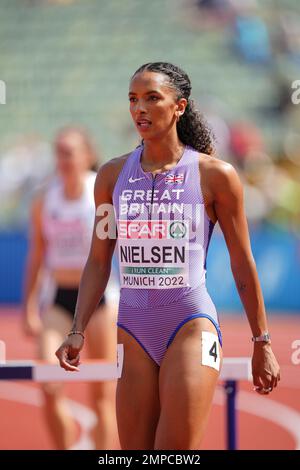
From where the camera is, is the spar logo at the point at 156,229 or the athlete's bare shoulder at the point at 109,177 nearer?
the spar logo at the point at 156,229

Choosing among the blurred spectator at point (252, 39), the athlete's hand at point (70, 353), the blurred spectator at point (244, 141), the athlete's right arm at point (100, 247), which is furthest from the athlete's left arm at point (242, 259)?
the blurred spectator at point (252, 39)

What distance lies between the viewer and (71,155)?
7.12 metres

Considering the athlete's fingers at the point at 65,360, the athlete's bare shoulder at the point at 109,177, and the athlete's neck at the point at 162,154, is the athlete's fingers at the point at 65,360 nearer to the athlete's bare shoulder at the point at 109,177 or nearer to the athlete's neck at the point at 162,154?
the athlete's bare shoulder at the point at 109,177

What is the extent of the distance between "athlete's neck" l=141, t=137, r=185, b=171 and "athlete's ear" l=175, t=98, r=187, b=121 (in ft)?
0.40

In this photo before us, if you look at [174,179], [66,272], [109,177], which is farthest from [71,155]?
[174,179]

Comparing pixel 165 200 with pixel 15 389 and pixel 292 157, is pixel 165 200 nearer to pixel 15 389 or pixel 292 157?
pixel 15 389

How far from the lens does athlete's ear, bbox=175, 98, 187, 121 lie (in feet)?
14.1

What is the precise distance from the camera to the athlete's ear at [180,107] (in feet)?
14.1

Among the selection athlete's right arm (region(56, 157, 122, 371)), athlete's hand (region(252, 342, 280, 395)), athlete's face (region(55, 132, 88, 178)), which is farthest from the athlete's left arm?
athlete's face (region(55, 132, 88, 178))

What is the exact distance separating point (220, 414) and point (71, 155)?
3284 millimetres

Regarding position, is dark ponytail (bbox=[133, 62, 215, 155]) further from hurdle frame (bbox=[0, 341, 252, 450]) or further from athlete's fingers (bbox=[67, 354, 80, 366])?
hurdle frame (bbox=[0, 341, 252, 450])

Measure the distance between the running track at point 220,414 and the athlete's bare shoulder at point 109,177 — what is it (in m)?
3.24

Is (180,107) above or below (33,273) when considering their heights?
above

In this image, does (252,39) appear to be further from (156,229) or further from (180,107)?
(156,229)
